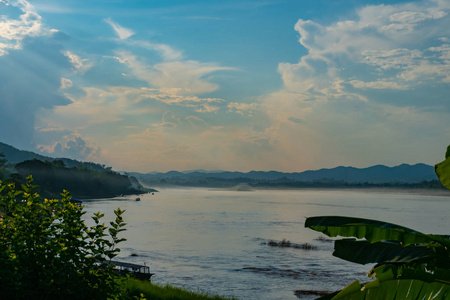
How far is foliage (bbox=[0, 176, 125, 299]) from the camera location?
6.75 m

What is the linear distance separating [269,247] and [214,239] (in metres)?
8.90

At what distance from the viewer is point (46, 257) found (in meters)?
7.21

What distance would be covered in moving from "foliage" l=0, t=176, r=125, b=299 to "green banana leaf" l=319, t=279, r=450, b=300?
389 cm

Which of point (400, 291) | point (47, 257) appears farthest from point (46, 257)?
point (400, 291)

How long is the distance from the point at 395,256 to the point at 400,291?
4.25 feet

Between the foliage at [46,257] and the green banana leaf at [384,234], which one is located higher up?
the green banana leaf at [384,234]

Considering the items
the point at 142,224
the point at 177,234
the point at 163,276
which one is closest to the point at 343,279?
the point at 163,276

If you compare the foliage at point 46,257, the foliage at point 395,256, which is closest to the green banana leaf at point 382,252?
the foliage at point 395,256

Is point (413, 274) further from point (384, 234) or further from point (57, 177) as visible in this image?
point (57, 177)

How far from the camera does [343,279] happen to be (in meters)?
35.8

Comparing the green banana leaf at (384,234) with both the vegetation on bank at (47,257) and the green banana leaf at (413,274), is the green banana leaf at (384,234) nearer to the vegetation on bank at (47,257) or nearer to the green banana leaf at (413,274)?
the green banana leaf at (413,274)

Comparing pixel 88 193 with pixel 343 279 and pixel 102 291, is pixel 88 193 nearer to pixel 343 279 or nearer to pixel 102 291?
pixel 343 279

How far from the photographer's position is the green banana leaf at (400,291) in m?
4.20

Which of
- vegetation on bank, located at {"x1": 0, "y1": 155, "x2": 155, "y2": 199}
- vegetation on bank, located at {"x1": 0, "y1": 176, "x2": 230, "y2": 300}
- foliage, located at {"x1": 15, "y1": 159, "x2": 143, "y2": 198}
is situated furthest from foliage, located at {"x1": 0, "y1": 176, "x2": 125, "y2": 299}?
foliage, located at {"x1": 15, "y1": 159, "x2": 143, "y2": 198}
